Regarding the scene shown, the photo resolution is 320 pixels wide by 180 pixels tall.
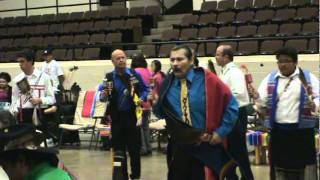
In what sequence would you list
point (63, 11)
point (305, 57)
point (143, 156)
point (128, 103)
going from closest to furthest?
point (128, 103)
point (143, 156)
point (305, 57)
point (63, 11)

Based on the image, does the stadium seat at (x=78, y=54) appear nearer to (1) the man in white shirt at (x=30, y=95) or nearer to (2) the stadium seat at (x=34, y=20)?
(2) the stadium seat at (x=34, y=20)

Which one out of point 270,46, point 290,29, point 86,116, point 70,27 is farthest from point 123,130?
point 70,27

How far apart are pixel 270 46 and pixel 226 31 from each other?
1774 mm

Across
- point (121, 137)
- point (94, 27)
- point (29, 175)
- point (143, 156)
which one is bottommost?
point (143, 156)

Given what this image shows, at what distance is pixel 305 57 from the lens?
1234 cm

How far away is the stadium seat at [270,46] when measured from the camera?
13312mm

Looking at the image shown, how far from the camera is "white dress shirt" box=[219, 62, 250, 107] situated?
Result: 6137 mm

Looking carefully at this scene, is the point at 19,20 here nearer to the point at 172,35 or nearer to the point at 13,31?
the point at 13,31

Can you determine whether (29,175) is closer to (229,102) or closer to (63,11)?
(229,102)

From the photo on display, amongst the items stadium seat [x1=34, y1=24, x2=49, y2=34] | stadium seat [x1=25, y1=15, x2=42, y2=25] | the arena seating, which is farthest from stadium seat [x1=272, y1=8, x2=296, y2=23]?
stadium seat [x1=25, y1=15, x2=42, y2=25]

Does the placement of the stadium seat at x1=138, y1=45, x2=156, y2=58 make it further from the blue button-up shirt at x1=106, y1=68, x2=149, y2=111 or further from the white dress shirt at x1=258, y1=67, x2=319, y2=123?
the white dress shirt at x1=258, y1=67, x2=319, y2=123

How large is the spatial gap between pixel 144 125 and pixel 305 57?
4088mm

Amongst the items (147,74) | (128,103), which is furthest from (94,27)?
(128,103)

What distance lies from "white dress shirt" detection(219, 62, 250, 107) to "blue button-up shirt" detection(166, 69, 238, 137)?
45.1 inches
